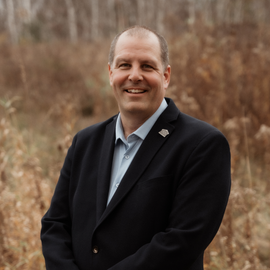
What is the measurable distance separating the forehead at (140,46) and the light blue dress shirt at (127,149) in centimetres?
28

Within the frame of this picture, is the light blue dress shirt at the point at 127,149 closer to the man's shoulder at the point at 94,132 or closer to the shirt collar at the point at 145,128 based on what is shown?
the shirt collar at the point at 145,128

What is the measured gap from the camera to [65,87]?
841cm

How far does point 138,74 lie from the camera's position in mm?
1462

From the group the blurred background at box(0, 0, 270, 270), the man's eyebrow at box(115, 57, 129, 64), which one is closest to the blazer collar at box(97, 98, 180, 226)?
the man's eyebrow at box(115, 57, 129, 64)

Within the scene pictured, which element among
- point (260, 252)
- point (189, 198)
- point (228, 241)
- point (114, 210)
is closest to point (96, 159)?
point (114, 210)

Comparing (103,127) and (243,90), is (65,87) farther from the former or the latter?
(103,127)

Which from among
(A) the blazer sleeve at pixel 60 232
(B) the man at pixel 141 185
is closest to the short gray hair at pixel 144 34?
(B) the man at pixel 141 185

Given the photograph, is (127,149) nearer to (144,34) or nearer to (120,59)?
(120,59)

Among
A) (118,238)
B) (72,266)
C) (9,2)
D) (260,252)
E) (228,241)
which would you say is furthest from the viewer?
(9,2)

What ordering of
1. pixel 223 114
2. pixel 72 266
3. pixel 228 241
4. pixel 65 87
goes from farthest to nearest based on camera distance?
1. pixel 65 87
2. pixel 223 114
3. pixel 228 241
4. pixel 72 266

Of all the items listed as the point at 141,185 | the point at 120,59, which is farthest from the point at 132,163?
the point at 120,59

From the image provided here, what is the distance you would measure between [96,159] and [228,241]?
3.85 feet

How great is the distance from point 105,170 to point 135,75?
513mm

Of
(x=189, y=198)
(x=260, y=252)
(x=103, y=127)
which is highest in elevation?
(x=103, y=127)
